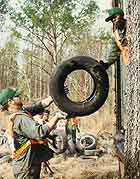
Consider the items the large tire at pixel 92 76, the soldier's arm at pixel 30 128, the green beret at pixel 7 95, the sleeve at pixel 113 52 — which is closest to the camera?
the soldier's arm at pixel 30 128

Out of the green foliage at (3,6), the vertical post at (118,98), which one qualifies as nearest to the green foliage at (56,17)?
the green foliage at (3,6)

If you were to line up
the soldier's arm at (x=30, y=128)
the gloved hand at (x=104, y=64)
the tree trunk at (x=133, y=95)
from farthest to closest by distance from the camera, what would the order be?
the gloved hand at (x=104, y=64) < the soldier's arm at (x=30, y=128) < the tree trunk at (x=133, y=95)

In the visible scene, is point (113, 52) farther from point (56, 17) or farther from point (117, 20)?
point (56, 17)

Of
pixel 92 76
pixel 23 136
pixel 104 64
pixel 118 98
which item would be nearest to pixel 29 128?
pixel 23 136

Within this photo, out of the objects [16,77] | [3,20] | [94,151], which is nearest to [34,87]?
[16,77]

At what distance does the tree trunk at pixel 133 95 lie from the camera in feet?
16.6

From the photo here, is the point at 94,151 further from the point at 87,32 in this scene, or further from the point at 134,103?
the point at 87,32

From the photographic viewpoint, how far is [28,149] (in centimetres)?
555

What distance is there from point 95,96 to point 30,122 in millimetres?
1110

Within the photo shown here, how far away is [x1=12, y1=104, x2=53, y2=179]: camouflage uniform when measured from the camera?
5.23m

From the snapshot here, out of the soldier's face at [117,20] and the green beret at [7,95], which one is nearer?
the green beret at [7,95]

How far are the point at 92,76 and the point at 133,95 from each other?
1.08m

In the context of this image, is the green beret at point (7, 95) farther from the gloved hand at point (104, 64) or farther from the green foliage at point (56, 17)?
the green foliage at point (56, 17)

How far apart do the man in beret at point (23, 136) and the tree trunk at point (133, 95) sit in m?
0.79
